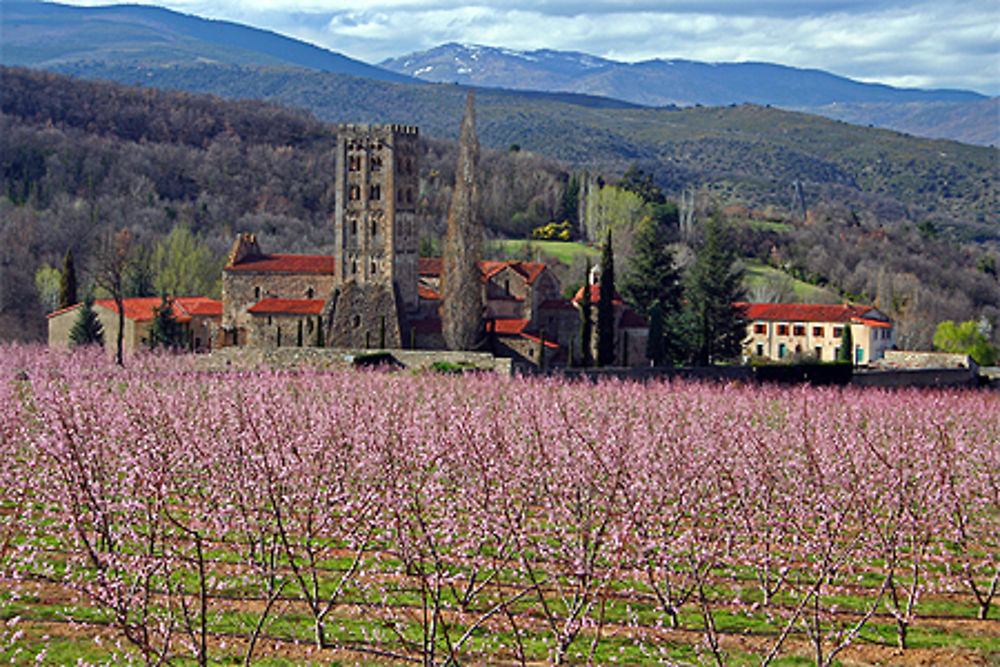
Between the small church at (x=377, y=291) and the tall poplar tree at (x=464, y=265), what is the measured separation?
89 centimetres

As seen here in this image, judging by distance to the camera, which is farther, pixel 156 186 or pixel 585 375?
pixel 156 186

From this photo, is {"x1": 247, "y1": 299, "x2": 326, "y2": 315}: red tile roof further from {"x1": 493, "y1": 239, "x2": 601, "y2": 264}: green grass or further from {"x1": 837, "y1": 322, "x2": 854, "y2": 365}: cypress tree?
{"x1": 493, "y1": 239, "x2": 601, "y2": 264}: green grass

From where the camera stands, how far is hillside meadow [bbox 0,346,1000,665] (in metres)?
14.6

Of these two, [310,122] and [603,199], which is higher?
[310,122]

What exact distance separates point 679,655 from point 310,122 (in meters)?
158

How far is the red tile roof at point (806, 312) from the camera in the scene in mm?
72000

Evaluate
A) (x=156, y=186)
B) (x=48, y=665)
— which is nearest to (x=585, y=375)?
(x=48, y=665)

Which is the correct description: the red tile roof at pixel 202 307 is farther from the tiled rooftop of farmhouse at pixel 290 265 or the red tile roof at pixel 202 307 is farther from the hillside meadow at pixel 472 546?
the hillside meadow at pixel 472 546

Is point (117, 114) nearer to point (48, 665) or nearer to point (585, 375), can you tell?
point (585, 375)

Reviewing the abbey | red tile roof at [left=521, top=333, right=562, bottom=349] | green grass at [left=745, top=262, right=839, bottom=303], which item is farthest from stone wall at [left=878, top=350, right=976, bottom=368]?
the abbey

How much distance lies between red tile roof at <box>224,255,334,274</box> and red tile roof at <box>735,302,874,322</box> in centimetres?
2656

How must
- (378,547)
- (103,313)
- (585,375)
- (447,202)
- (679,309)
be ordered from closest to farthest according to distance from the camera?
(378,547)
(585,375)
(103,313)
(679,309)
(447,202)

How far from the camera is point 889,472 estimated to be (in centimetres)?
2066

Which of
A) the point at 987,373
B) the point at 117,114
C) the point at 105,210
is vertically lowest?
the point at 987,373
